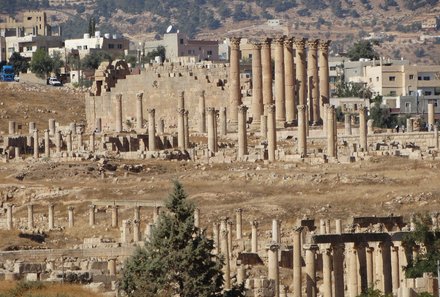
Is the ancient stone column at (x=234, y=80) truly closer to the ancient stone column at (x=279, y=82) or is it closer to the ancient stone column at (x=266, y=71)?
the ancient stone column at (x=266, y=71)

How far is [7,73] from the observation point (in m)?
157

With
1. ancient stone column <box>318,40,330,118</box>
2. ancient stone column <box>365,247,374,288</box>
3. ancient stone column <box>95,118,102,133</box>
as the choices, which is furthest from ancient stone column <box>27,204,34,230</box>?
ancient stone column <box>318,40,330,118</box>

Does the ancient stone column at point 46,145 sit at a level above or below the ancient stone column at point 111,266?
above

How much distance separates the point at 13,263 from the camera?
63.6 metres

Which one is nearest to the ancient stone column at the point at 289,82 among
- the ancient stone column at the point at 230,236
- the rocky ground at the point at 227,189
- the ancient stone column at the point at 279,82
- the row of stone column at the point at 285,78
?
the row of stone column at the point at 285,78

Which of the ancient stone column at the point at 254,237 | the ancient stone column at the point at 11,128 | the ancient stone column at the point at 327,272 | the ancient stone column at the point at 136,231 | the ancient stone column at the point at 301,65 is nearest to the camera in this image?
the ancient stone column at the point at 327,272

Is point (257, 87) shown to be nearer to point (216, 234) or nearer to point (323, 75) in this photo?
point (323, 75)

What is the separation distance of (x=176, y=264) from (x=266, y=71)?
231ft

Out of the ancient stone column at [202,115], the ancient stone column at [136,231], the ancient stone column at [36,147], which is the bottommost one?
the ancient stone column at [136,231]

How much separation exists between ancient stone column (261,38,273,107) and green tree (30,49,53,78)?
41020 millimetres

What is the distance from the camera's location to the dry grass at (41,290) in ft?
167

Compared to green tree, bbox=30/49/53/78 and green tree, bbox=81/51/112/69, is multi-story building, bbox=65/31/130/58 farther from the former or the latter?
green tree, bbox=30/49/53/78

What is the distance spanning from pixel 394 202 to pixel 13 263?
22.2 metres

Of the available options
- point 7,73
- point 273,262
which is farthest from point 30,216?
point 7,73
